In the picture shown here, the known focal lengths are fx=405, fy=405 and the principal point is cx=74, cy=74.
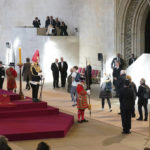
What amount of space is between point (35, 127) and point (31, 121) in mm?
761

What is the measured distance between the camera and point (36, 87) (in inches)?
514

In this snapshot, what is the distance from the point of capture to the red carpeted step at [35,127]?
10219mm

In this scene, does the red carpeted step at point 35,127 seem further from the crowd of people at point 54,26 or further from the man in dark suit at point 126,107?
the crowd of people at point 54,26

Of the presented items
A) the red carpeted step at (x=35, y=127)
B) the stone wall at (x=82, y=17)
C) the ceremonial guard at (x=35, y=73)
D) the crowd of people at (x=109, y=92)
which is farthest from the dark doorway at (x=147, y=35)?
the red carpeted step at (x=35, y=127)

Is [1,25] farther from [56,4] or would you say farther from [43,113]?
[43,113]

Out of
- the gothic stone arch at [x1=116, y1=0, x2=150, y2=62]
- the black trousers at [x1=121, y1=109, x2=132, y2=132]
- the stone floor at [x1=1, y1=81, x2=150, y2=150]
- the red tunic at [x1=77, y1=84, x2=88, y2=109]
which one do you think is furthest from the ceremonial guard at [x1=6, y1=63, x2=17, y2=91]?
the gothic stone arch at [x1=116, y1=0, x2=150, y2=62]

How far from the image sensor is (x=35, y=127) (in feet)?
35.4

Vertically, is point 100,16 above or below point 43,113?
above

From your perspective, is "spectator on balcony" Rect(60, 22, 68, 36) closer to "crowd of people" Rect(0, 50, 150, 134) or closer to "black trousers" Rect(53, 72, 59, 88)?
"black trousers" Rect(53, 72, 59, 88)

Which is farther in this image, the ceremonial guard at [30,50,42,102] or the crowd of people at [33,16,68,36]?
the crowd of people at [33,16,68,36]

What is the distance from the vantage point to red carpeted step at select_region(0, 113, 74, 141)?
10.2 meters

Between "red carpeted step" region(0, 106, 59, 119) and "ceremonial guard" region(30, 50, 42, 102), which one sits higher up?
"ceremonial guard" region(30, 50, 42, 102)

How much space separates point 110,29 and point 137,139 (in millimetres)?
11932

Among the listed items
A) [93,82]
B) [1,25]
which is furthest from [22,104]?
[1,25]
